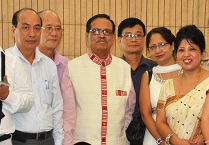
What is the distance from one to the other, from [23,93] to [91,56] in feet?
2.72

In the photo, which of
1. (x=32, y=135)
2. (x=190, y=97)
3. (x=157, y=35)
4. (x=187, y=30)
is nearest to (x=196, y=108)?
(x=190, y=97)

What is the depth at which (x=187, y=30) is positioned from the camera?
3352mm

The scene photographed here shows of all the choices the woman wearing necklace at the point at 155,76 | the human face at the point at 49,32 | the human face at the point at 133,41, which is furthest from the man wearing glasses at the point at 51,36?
the woman wearing necklace at the point at 155,76

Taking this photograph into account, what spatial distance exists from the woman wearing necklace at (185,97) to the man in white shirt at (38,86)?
0.89 meters

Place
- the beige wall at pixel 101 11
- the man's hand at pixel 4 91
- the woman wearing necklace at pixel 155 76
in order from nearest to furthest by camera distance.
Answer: the man's hand at pixel 4 91, the woman wearing necklace at pixel 155 76, the beige wall at pixel 101 11

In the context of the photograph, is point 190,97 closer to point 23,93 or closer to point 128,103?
point 128,103

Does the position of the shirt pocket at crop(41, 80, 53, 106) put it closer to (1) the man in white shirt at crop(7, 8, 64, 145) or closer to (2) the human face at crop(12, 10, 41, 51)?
(1) the man in white shirt at crop(7, 8, 64, 145)

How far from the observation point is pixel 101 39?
372 centimetres

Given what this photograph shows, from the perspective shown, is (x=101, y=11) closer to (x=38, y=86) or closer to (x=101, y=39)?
(x=101, y=39)

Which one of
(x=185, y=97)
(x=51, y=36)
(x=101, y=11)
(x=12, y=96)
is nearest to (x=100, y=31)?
(x=51, y=36)

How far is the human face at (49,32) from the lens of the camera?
4.12 metres

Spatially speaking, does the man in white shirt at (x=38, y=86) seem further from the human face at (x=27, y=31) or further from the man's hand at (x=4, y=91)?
the man's hand at (x=4, y=91)

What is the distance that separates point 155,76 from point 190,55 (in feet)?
1.92

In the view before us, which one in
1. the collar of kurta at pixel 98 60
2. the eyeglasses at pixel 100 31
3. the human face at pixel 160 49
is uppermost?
the eyeglasses at pixel 100 31
